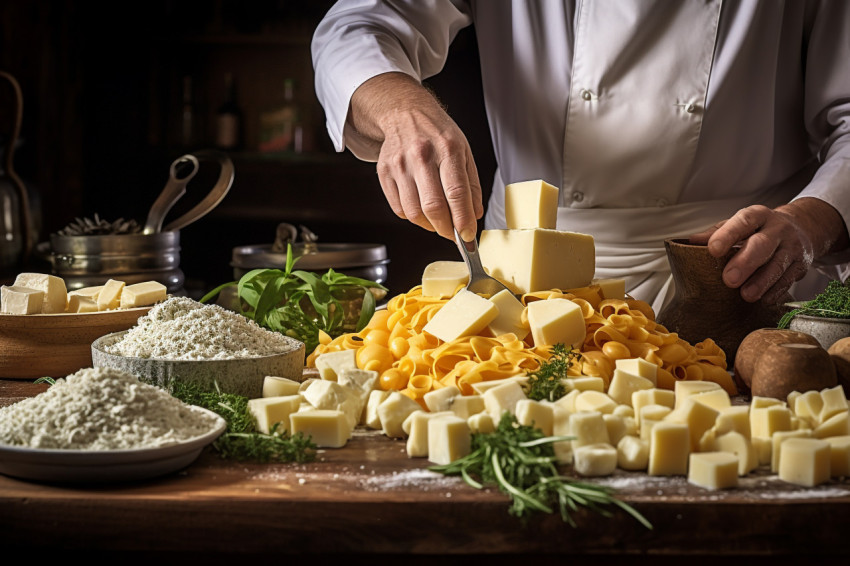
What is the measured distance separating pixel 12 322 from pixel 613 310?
99 centimetres

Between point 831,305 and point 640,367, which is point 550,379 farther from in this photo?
point 831,305

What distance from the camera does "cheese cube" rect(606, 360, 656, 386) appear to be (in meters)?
1.21

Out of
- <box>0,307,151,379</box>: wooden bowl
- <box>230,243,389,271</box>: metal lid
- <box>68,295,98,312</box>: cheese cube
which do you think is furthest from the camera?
<box>230,243,389,271</box>: metal lid

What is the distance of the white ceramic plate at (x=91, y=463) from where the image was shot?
2.99 feet

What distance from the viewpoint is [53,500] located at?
0.91 metres

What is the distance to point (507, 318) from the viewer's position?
1335 mm

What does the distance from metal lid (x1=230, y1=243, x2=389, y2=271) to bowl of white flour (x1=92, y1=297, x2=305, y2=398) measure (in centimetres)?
67

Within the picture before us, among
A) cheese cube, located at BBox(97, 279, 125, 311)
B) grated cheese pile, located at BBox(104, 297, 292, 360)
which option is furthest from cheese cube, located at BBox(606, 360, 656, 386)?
cheese cube, located at BBox(97, 279, 125, 311)

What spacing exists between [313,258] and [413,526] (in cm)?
120

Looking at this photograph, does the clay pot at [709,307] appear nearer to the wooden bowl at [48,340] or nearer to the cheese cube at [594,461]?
the cheese cube at [594,461]

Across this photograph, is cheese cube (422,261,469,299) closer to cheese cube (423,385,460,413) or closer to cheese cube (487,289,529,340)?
cheese cube (487,289,529,340)

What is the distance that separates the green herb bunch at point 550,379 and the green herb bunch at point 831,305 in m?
0.42

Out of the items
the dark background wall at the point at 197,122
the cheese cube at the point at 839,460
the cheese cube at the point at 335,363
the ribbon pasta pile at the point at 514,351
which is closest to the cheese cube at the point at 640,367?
the ribbon pasta pile at the point at 514,351

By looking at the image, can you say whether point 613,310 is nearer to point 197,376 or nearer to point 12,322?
point 197,376
